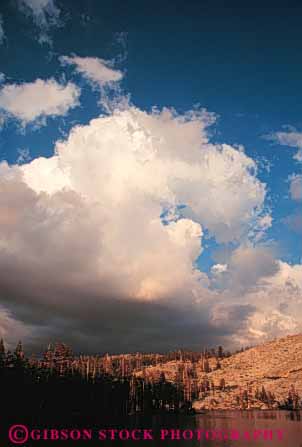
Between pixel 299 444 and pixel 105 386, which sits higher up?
pixel 105 386

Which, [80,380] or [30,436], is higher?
[80,380]

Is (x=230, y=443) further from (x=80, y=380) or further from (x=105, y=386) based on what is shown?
(x=105, y=386)

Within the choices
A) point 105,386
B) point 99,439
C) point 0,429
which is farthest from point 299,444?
point 105,386

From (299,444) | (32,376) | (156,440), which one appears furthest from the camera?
(32,376)

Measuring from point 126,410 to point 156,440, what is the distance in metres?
117

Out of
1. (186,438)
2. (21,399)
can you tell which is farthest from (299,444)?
(21,399)

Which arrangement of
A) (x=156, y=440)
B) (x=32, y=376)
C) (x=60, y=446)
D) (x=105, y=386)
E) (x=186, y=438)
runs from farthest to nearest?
(x=105, y=386) → (x=32, y=376) → (x=186, y=438) → (x=156, y=440) → (x=60, y=446)

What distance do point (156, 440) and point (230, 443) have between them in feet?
50.9

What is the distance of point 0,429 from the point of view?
4033 inches

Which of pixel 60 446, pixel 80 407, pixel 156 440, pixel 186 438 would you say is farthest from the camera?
pixel 80 407

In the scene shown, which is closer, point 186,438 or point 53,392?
point 186,438

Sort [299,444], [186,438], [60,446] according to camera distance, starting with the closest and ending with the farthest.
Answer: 1. [60,446]
2. [299,444]
3. [186,438]

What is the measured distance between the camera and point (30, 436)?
9569 centimetres

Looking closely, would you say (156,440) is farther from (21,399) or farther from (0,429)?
(21,399)
